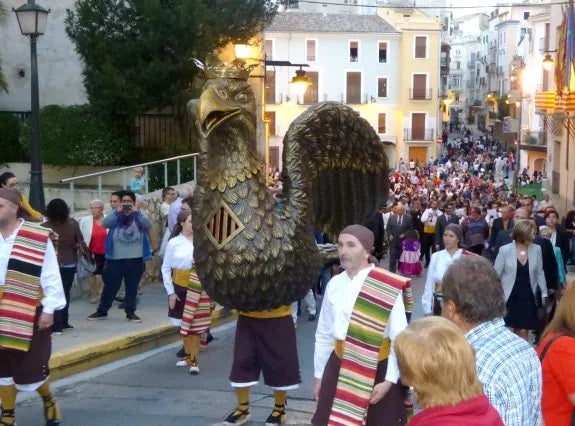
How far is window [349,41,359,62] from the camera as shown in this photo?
54.2 metres

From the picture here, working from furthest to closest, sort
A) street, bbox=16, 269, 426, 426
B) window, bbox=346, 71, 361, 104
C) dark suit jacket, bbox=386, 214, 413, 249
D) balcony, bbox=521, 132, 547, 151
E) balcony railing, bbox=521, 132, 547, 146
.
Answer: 1. window, bbox=346, 71, 361, 104
2. balcony railing, bbox=521, 132, 547, 146
3. balcony, bbox=521, 132, 547, 151
4. dark suit jacket, bbox=386, 214, 413, 249
5. street, bbox=16, 269, 426, 426

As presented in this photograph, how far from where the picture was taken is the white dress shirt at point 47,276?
6.05m

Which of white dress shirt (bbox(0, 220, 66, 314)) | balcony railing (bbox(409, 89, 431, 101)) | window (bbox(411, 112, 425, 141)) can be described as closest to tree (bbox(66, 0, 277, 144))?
white dress shirt (bbox(0, 220, 66, 314))

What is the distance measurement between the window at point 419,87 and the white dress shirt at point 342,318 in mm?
51732

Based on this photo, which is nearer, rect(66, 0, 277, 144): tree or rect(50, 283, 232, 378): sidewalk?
rect(50, 283, 232, 378): sidewalk

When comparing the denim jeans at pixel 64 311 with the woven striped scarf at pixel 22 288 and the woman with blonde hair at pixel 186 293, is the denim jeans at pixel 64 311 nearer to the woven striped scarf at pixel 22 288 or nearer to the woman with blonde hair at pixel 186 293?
the woman with blonde hair at pixel 186 293

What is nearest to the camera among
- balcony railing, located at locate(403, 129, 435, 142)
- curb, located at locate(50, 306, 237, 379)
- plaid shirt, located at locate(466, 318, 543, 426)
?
plaid shirt, located at locate(466, 318, 543, 426)

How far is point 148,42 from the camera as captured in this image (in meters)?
16.7

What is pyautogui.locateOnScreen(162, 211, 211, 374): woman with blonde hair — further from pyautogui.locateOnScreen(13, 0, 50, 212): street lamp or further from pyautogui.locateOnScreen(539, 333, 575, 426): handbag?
pyautogui.locateOnScreen(539, 333, 575, 426): handbag

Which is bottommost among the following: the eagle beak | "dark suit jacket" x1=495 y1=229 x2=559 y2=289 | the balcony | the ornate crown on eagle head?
"dark suit jacket" x1=495 y1=229 x2=559 y2=289

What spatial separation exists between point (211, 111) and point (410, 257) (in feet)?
33.1

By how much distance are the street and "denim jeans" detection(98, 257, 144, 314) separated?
1.13m

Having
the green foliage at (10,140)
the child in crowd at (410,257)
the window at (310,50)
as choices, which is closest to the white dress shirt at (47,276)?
the child in crowd at (410,257)

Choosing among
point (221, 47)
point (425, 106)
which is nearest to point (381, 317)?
point (221, 47)
